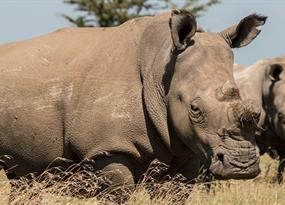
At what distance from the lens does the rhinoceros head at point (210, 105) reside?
7.02 m

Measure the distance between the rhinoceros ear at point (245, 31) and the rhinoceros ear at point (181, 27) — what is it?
47 cm

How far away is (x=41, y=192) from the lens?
755 cm

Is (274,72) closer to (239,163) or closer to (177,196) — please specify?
(177,196)

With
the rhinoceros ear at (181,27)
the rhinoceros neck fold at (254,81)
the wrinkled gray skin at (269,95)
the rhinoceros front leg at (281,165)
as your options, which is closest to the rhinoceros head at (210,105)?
the rhinoceros ear at (181,27)

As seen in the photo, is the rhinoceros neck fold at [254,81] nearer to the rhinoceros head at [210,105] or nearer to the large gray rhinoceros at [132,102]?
the large gray rhinoceros at [132,102]

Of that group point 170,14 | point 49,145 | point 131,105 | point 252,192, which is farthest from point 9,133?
point 252,192

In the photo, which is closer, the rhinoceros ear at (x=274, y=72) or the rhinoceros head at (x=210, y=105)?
the rhinoceros head at (x=210, y=105)

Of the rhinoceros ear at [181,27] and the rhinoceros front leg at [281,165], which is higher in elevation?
the rhinoceros ear at [181,27]

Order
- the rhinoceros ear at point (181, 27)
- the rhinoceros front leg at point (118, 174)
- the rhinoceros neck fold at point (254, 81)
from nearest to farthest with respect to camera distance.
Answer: the rhinoceros ear at point (181, 27), the rhinoceros front leg at point (118, 174), the rhinoceros neck fold at point (254, 81)

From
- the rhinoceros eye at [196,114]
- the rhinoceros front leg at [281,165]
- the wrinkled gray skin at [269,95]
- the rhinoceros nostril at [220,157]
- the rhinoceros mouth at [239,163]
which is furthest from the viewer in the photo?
the wrinkled gray skin at [269,95]

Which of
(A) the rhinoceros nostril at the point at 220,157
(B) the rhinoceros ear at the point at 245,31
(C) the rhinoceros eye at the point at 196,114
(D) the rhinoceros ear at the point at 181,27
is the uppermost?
(D) the rhinoceros ear at the point at 181,27

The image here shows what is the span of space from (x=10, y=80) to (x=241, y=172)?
237 centimetres

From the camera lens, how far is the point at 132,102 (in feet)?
25.2

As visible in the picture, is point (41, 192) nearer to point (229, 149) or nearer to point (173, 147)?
point (173, 147)
